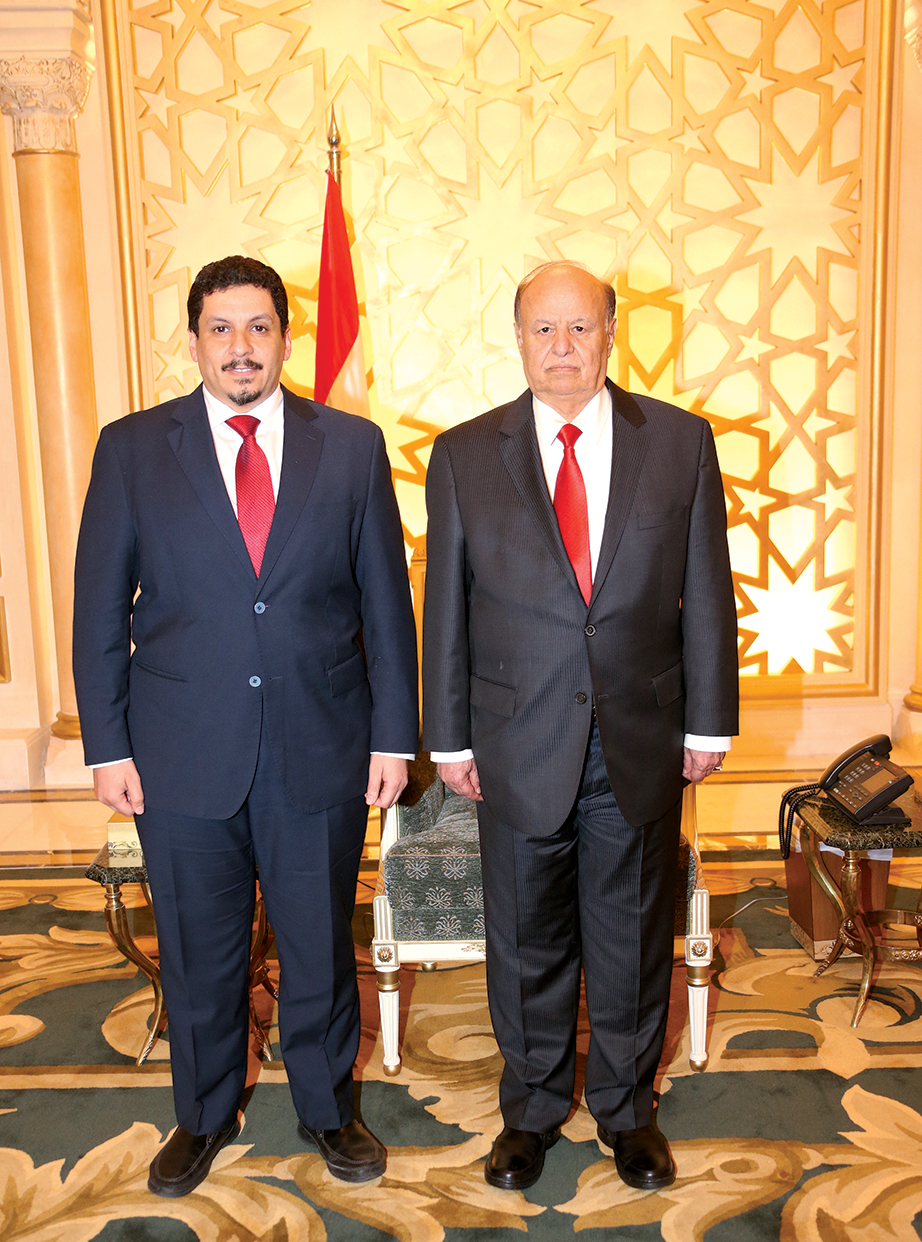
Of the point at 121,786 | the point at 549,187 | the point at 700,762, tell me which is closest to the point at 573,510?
the point at 700,762

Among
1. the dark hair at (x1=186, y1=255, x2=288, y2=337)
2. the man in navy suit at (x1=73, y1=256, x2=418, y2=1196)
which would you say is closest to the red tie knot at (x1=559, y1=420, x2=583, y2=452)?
the man in navy suit at (x1=73, y1=256, x2=418, y2=1196)

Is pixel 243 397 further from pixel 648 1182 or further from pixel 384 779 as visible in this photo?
pixel 648 1182

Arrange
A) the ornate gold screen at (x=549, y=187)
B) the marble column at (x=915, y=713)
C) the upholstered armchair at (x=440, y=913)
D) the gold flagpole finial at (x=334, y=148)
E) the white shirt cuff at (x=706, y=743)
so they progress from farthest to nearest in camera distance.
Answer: the marble column at (x=915, y=713) → the ornate gold screen at (x=549, y=187) → the gold flagpole finial at (x=334, y=148) → the upholstered armchair at (x=440, y=913) → the white shirt cuff at (x=706, y=743)

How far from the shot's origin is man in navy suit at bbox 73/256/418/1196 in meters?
2.01

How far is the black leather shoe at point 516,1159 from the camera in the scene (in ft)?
6.95

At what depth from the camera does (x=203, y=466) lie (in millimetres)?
2031

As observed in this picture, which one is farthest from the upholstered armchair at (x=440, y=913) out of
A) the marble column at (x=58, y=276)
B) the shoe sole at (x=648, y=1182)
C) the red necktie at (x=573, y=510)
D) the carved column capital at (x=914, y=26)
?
the carved column capital at (x=914, y=26)

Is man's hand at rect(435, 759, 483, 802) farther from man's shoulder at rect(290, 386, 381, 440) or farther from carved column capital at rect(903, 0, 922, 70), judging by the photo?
carved column capital at rect(903, 0, 922, 70)

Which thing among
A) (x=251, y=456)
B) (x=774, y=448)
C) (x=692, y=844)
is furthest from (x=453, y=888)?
(x=774, y=448)

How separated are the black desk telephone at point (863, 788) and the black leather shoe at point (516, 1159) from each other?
1211 millimetres

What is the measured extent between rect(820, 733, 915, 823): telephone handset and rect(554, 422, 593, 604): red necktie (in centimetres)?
127

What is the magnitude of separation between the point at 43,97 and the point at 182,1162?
4.26 metres

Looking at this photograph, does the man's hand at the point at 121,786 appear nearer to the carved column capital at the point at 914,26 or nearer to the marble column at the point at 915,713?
the marble column at the point at 915,713

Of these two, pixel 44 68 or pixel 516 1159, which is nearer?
pixel 516 1159
